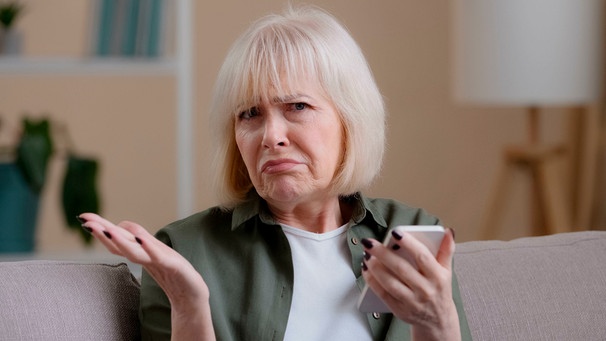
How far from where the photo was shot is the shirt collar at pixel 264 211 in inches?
56.4

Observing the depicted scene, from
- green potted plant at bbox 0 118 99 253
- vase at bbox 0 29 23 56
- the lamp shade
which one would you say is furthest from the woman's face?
vase at bbox 0 29 23 56

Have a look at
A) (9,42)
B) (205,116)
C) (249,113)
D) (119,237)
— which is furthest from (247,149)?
(205,116)

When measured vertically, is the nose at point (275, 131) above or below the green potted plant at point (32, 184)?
above

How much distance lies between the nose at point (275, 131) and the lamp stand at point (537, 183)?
7.08 feet

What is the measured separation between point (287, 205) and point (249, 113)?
0.14m

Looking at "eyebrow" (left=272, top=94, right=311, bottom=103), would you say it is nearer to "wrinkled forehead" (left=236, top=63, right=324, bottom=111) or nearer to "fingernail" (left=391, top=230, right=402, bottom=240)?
"wrinkled forehead" (left=236, top=63, right=324, bottom=111)

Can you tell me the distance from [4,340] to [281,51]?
1.74ft

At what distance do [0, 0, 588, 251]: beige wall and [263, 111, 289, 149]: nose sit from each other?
2418 mm

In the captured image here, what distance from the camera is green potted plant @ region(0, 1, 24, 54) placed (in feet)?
11.1

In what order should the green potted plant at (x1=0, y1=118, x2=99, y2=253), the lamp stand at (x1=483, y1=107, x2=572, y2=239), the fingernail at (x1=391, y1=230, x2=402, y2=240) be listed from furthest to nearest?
the lamp stand at (x1=483, y1=107, x2=572, y2=239), the green potted plant at (x1=0, y1=118, x2=99, y2=253), the fingernail at (x1=391, y1=230, x2=402, y2=240)

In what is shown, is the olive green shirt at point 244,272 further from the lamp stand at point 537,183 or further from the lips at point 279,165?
the lamp stand at point 537,183

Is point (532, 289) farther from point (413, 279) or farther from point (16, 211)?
point (16, 211)

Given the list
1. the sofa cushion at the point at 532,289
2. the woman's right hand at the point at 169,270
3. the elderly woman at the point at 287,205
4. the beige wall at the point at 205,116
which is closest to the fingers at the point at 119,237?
the woman's right hand at the point at 169,270

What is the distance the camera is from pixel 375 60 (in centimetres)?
420
